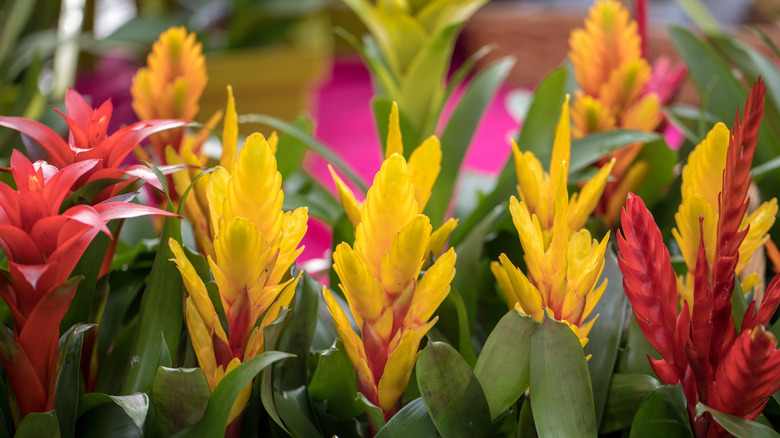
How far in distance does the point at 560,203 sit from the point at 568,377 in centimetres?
9

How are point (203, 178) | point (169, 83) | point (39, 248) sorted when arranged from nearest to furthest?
point (39, 248) → point (203, 178) → point (169, 83)

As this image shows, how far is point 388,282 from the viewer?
304 millimetres

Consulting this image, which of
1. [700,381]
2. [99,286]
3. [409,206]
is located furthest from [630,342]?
[99,286]

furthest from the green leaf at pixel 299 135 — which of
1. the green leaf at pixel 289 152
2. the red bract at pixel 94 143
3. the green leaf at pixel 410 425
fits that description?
the green leaf at pixel 410 425

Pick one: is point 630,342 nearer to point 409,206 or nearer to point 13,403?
point 409,206

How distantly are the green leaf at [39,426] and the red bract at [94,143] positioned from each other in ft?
0.36

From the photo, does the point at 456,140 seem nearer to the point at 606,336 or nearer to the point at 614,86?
the point at 614,86

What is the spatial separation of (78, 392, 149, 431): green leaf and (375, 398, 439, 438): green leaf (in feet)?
0.37

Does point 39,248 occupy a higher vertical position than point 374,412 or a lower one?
higher

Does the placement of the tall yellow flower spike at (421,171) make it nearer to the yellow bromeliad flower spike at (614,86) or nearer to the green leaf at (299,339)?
the green leaf at (299,339)

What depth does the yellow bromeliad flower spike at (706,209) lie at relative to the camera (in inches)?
12.8

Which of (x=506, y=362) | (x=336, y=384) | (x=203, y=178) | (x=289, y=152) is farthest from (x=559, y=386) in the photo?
(x=289, y=152)

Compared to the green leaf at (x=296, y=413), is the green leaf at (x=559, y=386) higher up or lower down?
higher up

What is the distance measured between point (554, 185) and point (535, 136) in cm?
23
